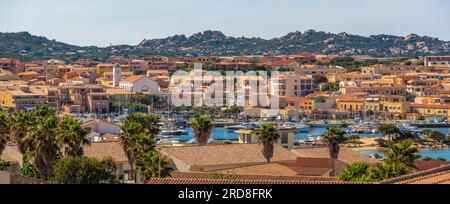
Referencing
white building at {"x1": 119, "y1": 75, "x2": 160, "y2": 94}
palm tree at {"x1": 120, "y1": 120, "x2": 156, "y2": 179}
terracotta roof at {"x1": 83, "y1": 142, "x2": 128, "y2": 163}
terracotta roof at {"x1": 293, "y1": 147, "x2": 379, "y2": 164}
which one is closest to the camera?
palm tree at {"x1": 120, "y1": 120, "x2": 156, "y2": 179}

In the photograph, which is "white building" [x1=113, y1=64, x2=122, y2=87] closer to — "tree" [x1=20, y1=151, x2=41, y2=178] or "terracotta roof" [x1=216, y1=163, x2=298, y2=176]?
"terracotta roof" [x1=216, y1=163, x2=298, y2=176]

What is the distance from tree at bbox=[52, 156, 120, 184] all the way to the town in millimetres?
37

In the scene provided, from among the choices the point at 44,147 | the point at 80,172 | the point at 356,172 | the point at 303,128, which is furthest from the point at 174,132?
the point at 356,172

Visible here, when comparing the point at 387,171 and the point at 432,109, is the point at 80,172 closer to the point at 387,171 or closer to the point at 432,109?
the point at 387,171

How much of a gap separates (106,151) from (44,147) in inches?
177

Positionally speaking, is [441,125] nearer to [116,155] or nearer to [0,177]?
[116,155]

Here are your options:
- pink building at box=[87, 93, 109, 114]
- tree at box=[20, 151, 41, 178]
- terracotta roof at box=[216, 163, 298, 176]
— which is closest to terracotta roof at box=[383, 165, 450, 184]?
terracotta roof at box=[216, 163, 298, 176]

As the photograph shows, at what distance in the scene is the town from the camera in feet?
70.4

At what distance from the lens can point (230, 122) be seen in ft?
255

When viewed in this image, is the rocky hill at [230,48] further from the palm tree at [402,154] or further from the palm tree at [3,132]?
the palm tree at [402,154]

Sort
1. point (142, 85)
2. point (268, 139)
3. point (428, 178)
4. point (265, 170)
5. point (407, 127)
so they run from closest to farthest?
1. point (428, 178)
2. point (265, 170)
3. point (268, 139)
4. point (407, 127)
5. point (142, 85)

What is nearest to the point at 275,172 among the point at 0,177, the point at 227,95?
the point at 0,177

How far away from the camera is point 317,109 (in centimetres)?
8500
